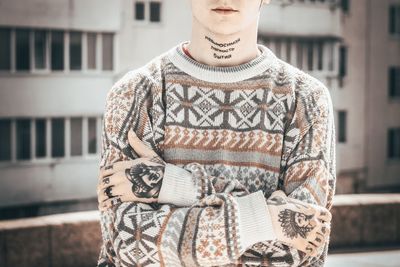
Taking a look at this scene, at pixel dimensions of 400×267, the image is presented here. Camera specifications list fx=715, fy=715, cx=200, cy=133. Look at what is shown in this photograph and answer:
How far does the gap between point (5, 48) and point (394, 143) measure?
1210cm

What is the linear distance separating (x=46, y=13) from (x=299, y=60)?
7.37 metres

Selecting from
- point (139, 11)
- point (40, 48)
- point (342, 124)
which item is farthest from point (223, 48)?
point (342, 124)

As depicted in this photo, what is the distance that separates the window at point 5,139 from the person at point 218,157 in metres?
13.2

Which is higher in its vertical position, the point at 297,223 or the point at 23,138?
the point at 297,223

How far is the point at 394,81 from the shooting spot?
Result: 21.3 meters

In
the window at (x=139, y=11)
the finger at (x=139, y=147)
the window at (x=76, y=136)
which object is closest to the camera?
the finger at (x=139, y=147)

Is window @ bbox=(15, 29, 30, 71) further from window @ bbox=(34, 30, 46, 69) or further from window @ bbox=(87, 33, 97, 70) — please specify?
window @ bbox=(87, 33, 97, 70)

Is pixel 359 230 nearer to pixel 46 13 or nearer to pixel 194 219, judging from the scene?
pixel 194 219

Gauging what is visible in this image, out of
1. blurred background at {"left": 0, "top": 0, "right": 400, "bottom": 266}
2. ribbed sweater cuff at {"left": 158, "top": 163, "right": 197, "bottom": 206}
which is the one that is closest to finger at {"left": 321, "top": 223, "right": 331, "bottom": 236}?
ribbed sweater cuff at {"left": 158, "top": 163, "right": 197, "bottom": 206}

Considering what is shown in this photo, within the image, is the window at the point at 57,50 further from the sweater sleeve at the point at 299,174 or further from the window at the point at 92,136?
the sweater sleeve at the point at 299,174

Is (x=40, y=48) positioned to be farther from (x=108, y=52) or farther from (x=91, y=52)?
(x=108, y=52)

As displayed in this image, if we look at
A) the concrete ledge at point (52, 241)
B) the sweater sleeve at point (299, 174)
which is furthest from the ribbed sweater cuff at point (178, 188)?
the concrete ledge at point (52, 241)

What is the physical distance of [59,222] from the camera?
15.9ft

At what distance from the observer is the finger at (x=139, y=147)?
6.83ft
